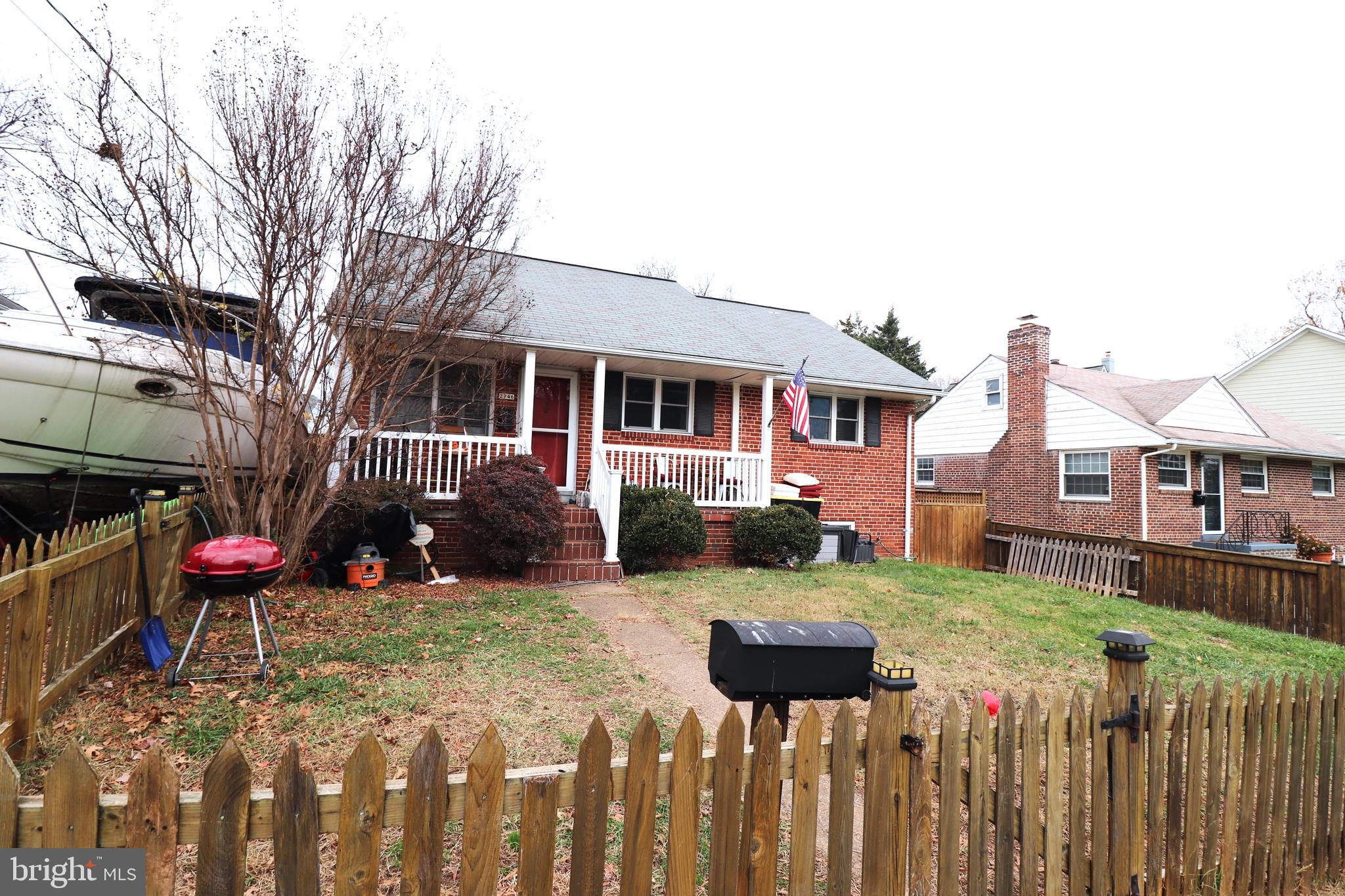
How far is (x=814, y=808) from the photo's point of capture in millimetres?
2035

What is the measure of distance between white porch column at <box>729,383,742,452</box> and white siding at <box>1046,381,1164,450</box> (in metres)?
10.5


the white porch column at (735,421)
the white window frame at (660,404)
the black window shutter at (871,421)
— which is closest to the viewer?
the white window frame at (660,404)

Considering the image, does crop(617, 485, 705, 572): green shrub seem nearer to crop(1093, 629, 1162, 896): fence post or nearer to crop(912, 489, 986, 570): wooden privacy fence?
crop(912, 489, 986, 570): wooden privacy fence

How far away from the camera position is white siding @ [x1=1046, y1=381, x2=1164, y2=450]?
16141 millimetres

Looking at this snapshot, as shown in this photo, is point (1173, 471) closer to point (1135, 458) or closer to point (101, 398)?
point (1135, 458)

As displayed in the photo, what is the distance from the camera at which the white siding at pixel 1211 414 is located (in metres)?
17.3

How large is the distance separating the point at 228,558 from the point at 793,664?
13.5ft

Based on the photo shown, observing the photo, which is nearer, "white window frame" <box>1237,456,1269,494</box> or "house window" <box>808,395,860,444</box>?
"house window" <box>808,395,860,444</box>

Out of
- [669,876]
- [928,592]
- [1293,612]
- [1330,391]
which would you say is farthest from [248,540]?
[1330,391]

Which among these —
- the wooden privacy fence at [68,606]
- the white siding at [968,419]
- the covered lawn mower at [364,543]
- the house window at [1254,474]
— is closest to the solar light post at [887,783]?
the wooden privacy fence at [68,606]

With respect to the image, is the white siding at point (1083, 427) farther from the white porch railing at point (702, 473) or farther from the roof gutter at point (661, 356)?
the white porch railing at point (702, 473)

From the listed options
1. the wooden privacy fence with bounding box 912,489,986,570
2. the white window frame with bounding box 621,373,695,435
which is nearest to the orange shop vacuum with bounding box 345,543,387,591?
the white window frame with bounding box 621,373,695,435

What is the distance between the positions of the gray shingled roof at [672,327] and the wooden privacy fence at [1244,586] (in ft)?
18.4

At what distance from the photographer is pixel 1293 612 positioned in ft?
29.6
